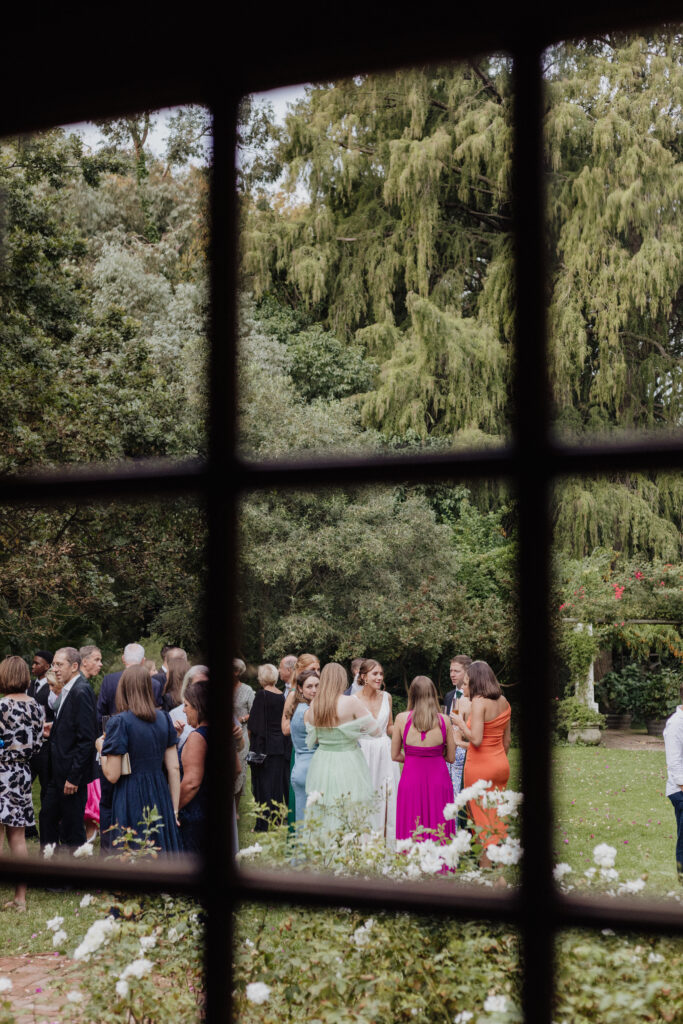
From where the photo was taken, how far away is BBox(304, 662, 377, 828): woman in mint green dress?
2482 millimetres

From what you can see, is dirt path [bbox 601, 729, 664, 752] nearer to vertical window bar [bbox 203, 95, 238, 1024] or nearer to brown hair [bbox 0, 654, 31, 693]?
brown hair [bbox 0, 654, 31, 693]

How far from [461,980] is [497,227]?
84 cm

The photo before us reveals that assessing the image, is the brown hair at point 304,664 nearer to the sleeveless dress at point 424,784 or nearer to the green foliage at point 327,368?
the sleeveless dress at point 424,784

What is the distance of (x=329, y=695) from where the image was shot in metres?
2.71

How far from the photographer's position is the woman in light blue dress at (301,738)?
2904 millimetres

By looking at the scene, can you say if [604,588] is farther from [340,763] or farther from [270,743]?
[270,743]

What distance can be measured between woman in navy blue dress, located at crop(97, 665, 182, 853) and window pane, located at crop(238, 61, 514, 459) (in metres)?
0.62

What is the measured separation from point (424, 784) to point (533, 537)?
2.33 metres

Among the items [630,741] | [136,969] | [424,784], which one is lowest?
[630,741]

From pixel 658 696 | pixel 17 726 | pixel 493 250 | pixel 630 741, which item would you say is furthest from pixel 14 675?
pixel 630 741

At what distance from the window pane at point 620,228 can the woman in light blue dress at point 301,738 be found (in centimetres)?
219

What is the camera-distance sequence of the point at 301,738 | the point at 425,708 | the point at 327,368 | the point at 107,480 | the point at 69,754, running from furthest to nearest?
the point at 301,738 < the point at 425,708 < the point at 69,754 < the point at 327,368 < the point at 107,480

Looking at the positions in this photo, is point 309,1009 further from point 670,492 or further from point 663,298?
point 663,298

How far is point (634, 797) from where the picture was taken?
4457 mm
